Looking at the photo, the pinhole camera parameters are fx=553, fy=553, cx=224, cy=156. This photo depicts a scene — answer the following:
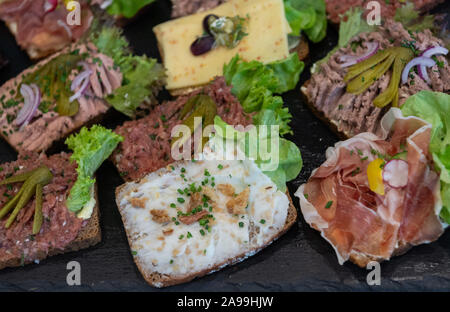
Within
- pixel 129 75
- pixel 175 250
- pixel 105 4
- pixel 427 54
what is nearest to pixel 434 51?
pixel 427 54

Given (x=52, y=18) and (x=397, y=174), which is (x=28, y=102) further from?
(x=397, y=174)

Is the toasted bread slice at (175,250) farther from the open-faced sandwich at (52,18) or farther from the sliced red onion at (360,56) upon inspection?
the open-faced sandwich at (52,18)

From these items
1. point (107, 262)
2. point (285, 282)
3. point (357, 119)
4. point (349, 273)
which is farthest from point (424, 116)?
point (107, 262)

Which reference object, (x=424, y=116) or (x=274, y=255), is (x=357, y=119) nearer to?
(x=424, y=116)

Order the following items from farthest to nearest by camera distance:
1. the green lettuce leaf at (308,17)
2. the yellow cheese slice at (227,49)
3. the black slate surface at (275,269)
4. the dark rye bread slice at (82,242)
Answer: the green lettuce leaf at (308,17), the yellow cheese slice at (227,49), the dark rye bread slice at (82,242), the black slate surface at (275,269)

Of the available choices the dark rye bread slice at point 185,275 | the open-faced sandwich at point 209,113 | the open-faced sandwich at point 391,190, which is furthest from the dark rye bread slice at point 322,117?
the dark rye bread slice at point 185,275

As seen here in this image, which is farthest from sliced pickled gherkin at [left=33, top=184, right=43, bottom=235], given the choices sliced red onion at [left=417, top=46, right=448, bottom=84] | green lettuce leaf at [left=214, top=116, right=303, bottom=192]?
sliced red onion at [left=417, top=46, right=448, bottom=84]

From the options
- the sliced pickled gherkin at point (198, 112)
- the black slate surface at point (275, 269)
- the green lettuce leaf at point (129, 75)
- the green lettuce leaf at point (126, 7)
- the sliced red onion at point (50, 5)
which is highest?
the sliced red onion at point (50, 5)

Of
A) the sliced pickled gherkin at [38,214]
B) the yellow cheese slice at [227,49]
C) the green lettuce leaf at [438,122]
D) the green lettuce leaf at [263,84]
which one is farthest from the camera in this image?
→ the yellow cheese slice at [227,49]
